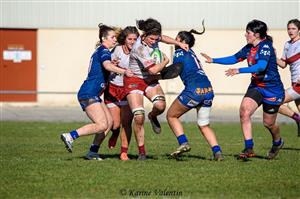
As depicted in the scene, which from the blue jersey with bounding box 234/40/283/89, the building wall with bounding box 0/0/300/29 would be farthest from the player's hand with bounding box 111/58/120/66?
the building wall with bounding box 0/0/300/29

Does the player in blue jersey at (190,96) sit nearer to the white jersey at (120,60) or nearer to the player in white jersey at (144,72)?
the player in white jersey at (144,72)

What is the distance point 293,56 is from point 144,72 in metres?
3.68

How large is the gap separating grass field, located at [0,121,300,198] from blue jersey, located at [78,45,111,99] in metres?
1.02

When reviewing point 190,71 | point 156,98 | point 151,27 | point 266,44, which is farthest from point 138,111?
point 266,44

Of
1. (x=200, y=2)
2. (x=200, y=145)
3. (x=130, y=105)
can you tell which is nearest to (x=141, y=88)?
(x=130, y=105)

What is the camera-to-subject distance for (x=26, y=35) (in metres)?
32.6

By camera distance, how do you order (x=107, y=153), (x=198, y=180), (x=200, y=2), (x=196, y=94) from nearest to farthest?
1. (x=198, y=180)
2. (x=196, y=94)
3. (x=107, y=153)
4. (x=200, y=2)

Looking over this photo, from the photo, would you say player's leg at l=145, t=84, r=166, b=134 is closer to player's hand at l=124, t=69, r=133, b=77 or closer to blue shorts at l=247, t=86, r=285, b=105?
player's hand at l=124, t=69, r=133, b=77

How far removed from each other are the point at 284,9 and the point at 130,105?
21.3 m

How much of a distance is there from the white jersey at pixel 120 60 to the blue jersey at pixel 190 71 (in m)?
0.91

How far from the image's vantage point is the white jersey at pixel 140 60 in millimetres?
11398

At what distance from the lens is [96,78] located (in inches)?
454

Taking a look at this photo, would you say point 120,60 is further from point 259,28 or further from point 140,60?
point 259,28

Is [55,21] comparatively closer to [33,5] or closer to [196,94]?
[33,5]
